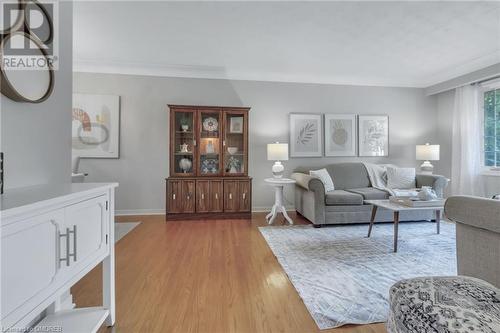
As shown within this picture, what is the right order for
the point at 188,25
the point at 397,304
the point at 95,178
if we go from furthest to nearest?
the point at 95,178, the point at 188,25, the point at 397,304

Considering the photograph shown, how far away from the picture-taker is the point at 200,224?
3604 millimetres

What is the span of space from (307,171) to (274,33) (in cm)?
220

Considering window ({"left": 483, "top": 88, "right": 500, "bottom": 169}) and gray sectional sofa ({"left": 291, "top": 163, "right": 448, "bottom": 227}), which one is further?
window ({"left": 483, "top": 88, "right": 500, "bottom": 169})

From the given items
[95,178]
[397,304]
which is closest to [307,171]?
[397,304]

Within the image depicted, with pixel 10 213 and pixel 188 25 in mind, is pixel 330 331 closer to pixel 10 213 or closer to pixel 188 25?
pixel 10 213

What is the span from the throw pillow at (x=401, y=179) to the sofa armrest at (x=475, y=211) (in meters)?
2.71

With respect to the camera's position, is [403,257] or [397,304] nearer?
[397,304]

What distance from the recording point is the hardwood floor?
4.70 ft

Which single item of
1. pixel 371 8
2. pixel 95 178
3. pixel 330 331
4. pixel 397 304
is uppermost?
pixel 371 8

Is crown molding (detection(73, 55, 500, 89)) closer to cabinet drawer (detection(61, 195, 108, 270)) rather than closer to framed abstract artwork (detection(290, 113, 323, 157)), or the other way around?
framed abstract artwork (detection(290, 113, 323, 157))

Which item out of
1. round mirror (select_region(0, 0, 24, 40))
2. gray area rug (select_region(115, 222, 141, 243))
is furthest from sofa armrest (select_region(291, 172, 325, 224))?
round mirror (select_region(0, 0, 24, 40))

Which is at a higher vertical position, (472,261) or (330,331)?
(472,261)

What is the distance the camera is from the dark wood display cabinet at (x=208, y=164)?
3.80 metres

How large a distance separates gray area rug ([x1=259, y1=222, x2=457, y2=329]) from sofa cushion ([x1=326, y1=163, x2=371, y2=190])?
786 millimetres
